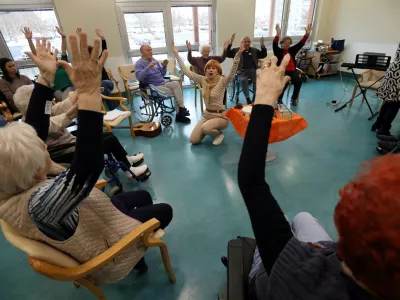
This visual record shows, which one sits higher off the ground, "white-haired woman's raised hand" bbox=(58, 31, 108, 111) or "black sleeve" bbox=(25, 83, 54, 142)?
"white-haired woman's raised hand" bbox=(58, 31, 108, 111)

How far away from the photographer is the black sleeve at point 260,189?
0.56 m

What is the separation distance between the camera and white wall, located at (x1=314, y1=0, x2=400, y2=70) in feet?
15.3

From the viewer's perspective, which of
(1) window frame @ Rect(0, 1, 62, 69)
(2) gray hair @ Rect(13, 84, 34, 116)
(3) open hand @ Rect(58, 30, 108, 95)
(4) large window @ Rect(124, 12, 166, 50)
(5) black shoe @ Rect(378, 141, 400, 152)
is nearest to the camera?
(3) open hand @ Rect(58, 30, 108, 95)

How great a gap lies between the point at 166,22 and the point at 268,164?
4.32 meters

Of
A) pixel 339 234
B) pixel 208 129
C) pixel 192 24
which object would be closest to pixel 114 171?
pixel 208 129

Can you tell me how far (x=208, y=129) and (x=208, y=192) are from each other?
1.08 m

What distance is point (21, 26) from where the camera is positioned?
13.6 ft

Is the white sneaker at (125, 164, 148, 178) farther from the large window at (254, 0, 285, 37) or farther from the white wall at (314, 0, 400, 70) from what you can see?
the white wall at (314, 0, 400, 70)

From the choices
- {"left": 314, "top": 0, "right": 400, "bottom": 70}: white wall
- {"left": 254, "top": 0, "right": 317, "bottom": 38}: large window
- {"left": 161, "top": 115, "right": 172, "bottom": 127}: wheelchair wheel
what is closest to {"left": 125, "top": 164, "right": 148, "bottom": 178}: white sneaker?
{"left": 161, "top": 115, "right": 172, "bottom": 127}: wheelchair wheel

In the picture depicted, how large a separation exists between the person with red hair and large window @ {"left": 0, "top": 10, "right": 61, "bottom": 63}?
5373 mm

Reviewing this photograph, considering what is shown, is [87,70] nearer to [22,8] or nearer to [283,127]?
[283,127]

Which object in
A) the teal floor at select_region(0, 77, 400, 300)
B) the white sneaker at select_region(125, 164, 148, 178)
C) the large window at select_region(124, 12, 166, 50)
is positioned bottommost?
the teal floor at select_region(0, 77, 400, 300)

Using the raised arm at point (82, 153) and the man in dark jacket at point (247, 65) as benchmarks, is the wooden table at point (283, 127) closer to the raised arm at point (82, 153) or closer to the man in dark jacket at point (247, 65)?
the raised arm at point (82, 153)

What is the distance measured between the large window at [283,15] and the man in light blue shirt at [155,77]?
136 inches
